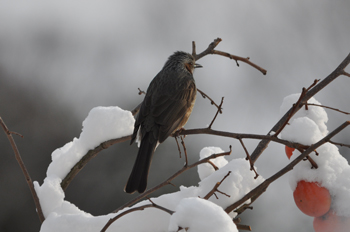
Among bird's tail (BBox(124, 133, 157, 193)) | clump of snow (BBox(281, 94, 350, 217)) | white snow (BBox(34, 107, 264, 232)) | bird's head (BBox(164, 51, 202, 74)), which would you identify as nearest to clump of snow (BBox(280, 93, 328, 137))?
clump of snow (BBox(281, 94, 350, 217))

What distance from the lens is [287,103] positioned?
184 centimetres

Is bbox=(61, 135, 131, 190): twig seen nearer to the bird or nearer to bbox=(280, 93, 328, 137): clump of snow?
the bird

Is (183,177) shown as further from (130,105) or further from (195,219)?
(195,219)

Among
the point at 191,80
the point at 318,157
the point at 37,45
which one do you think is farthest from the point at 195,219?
the point at 37,45

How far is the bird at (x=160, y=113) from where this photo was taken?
2055 mm

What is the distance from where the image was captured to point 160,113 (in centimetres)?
243

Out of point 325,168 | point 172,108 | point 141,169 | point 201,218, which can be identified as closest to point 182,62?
point 172,108

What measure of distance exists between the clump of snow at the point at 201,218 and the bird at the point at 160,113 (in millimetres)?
957

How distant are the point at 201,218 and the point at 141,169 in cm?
111

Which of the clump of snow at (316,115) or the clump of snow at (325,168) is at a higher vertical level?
the clump of snow at (316,115)

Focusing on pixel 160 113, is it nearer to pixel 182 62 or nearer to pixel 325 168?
pixel 182 62

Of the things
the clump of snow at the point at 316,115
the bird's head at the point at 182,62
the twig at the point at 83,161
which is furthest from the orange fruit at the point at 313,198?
the bird's head at the point at 182,62

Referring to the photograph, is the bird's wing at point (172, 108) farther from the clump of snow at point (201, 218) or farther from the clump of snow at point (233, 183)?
the clump of snow at point (201, 218)

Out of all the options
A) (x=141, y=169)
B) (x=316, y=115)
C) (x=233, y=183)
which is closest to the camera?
(x=233, y=183)
